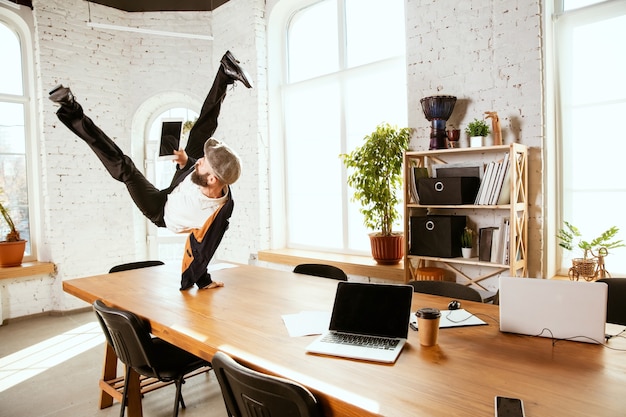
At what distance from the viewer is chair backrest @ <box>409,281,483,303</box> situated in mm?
2689

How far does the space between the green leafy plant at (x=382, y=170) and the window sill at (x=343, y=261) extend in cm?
36

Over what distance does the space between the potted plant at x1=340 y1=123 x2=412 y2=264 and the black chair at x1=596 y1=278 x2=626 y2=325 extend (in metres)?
1.98

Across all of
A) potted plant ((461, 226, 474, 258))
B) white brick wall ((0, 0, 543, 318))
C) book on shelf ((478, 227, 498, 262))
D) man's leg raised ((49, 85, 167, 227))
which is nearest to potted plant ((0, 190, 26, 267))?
white brick wall ((0, 0, 543, 318))

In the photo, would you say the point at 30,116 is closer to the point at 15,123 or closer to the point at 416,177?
the point at 15,123

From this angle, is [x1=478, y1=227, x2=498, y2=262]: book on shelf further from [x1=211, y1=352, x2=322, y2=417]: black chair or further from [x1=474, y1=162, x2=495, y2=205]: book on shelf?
[x1=211, y1=352, x2=322, y2=417]: black chair

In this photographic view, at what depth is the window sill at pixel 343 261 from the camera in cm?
411

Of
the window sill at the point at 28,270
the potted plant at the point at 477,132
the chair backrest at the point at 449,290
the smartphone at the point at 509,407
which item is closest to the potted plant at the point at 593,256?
the potted plant at the point at 477,132

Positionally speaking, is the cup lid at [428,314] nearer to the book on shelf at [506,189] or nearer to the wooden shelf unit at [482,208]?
the wooden shelf unit at [482,208]

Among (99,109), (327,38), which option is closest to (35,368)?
(99,109)

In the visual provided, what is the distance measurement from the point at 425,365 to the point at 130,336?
1.53 metres

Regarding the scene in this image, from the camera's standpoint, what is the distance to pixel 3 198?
5324 mm

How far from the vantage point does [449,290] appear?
2.77 meters

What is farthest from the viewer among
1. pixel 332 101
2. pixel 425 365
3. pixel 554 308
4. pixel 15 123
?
pixel 15 123

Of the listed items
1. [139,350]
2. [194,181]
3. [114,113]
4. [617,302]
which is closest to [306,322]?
[139,350]
